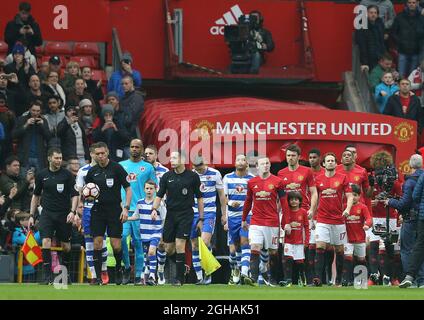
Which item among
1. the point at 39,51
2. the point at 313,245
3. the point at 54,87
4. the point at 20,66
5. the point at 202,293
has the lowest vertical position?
the point at 202,293

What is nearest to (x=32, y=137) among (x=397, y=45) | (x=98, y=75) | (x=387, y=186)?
(x=98, y=75)

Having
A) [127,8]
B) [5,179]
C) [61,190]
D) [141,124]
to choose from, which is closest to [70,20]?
[127,8]

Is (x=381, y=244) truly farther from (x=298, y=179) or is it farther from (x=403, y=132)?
(x=403, y=132)

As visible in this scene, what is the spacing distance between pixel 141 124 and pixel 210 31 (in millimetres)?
3679

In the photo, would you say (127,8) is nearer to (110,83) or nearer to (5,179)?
(110,83)

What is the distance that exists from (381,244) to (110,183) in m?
5.31

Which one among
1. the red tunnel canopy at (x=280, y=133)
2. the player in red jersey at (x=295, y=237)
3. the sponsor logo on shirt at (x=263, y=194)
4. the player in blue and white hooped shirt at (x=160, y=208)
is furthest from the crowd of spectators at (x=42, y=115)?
the player in red jersey at (x=295, y=237)

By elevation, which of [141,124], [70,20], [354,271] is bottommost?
[354,271]

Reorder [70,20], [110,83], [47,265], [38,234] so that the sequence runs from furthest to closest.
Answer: [70,20]
[110,83]
[38,234]
[47,265]

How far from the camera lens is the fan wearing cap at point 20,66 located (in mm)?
30375

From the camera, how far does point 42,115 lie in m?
29.4

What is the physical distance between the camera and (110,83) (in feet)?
106

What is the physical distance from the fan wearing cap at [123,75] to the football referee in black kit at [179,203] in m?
6.92

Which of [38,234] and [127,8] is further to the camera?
[127,8]
